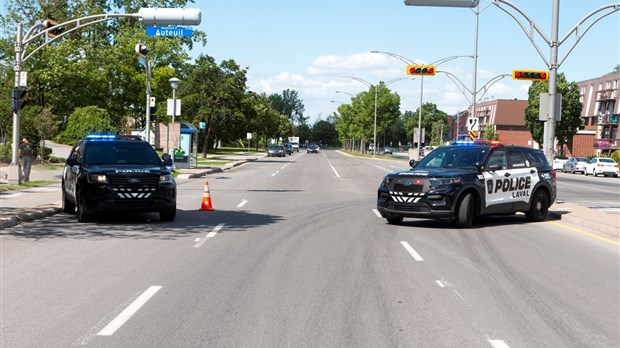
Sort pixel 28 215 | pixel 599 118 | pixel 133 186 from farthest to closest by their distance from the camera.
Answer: pixel 599 118 < pixel 28 215 < pixel 133 186

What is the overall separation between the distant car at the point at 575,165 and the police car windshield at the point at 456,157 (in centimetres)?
5176

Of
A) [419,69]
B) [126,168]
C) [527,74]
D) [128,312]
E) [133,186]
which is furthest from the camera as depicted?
[419,69]

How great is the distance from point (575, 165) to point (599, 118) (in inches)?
1638

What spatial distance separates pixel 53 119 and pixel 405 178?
29223 millimetres

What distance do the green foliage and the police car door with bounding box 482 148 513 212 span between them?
30408 millimetres

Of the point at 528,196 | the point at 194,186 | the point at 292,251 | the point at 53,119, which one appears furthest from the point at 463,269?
the point at 53,119

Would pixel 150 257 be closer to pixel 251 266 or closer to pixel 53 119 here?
pixel 251 266

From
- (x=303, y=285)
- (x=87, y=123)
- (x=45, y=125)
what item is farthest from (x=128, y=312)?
(x=87, y=123)

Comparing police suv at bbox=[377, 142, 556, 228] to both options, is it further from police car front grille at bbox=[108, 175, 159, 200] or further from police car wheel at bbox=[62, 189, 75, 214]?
police car wheel at bbox=[62, 189, 75, 214]

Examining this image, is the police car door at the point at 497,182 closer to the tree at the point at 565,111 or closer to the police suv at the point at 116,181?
the police suv at the point at 116,181

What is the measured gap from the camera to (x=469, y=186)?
49.2ft

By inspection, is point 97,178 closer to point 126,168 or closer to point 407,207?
point 126,168

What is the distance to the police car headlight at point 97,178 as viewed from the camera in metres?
14.7

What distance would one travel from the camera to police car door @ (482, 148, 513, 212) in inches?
616
